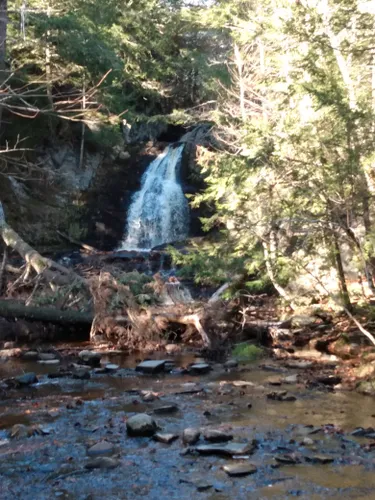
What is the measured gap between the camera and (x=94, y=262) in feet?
62.7

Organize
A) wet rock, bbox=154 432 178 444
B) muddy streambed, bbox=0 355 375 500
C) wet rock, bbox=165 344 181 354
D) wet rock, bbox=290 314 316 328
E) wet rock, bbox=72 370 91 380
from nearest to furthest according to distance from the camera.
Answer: muddy streambed, bbox=0 355 375 500 → wet rock, bbox=154 432 178 444 → wet rock, bbox=72 370 91 380 → wet rock, bbox=165 344 181 354 → wet rock, bbox=290 314 316 328

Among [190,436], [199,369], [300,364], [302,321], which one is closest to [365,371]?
[300,364]

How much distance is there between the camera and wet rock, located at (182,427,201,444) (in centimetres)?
591

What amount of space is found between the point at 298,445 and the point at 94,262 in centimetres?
1409

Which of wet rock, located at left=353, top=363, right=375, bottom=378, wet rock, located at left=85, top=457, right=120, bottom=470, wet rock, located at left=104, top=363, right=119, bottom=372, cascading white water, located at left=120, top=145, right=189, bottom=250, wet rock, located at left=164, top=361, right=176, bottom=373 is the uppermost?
cascading white water, located at left=120, top=145, right=189, bottom=250

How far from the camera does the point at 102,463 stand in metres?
5.32

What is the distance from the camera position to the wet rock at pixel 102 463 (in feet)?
17.3

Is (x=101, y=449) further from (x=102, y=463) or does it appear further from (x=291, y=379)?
(x=291, y=379)

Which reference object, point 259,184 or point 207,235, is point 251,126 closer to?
point 259,184

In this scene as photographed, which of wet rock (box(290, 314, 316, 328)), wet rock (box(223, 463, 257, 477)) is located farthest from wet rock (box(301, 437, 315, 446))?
wet rock (box(290, 314, 316, 328))

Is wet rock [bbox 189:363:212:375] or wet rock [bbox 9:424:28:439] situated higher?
wet rock [bbox 9:424:28:439]

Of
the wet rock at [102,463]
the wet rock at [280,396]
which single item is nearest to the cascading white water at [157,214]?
the wet rock at [280,396]

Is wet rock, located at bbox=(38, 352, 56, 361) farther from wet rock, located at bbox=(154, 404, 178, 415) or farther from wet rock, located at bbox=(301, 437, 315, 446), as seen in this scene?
wet rock, located at bbox=(301, 437, 315, 446)

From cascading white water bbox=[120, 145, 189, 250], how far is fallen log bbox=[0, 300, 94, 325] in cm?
1118
